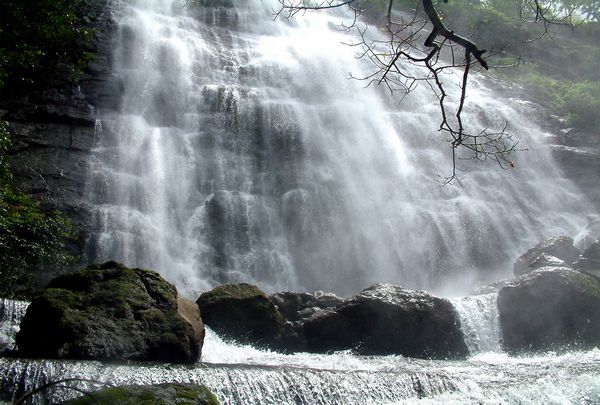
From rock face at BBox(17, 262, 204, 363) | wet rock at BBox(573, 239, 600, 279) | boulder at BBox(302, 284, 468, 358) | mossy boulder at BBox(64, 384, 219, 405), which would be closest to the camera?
mossy boulder at BBox(64, 384, 219, 405)

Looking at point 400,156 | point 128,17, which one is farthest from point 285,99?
point 128,17

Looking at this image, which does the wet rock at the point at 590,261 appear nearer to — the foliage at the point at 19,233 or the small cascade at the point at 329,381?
the small cascade at the point at 329,381

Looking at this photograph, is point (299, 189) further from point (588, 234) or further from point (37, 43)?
point (588, 234)

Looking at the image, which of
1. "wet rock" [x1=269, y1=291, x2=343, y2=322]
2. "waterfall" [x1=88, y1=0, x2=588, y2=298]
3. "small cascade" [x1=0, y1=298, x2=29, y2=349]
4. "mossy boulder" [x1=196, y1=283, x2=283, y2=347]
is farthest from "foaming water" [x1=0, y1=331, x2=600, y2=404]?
"waterfall" [x1=88, y1=0, x2=588, y2=298]

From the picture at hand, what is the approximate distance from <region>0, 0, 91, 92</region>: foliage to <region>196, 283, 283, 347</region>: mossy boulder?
7674 millimetres

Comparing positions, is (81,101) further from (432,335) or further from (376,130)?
(432,335)

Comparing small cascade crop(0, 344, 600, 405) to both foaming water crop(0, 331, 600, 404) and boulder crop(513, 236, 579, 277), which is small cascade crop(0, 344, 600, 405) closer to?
foaming water crop(0, 331, 600, 404)

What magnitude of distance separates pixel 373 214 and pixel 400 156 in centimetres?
416

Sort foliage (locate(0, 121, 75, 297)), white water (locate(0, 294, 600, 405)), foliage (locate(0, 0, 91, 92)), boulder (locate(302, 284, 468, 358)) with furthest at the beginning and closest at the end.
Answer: foliage (locate(0, 0, 91, 92))
boulder (locate(302, 284, 468, 358))
foliage (locate(0, 121, 75, 297))
white water (locate(0, 294, 600, 405))

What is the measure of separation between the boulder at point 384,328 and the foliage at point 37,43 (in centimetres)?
1007

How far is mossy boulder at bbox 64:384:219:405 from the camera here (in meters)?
5.31

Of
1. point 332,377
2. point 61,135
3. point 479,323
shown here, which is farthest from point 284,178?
point 332,377

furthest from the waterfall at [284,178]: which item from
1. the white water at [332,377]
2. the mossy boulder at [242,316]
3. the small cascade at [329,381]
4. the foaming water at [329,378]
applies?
the small cascade at [329,381]

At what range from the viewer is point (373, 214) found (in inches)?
861
